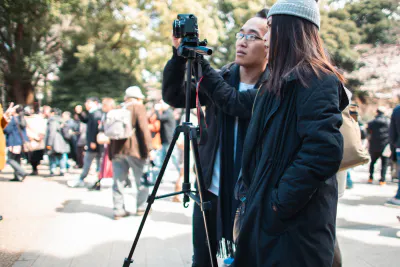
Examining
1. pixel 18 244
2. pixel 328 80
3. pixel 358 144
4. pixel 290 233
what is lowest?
pixel 18 244

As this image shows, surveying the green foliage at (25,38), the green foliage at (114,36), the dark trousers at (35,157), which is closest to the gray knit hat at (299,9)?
the green foliage at (114,36)

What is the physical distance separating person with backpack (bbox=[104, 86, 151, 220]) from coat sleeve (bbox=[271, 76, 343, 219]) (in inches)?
178

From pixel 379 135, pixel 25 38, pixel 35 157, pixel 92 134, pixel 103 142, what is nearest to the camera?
pixel 25 38

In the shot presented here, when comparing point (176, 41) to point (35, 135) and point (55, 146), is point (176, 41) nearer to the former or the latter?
point (55, 146)

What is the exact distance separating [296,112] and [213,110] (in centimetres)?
108

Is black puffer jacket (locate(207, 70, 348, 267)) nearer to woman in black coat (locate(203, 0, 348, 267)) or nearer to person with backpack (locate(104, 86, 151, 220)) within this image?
woman in black coat (locate(203, 0, 348, 267))

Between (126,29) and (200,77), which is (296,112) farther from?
(126,29)

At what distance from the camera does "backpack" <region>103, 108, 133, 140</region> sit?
5.87 metres

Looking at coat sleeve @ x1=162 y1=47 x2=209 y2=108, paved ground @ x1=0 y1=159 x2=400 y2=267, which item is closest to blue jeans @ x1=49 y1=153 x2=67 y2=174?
paved ground @ x1=0 y1=159 x2=400 y2=267

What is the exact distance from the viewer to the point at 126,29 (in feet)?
61.1

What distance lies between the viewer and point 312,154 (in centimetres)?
154

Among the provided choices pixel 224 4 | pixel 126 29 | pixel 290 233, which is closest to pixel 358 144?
pixel 290 233

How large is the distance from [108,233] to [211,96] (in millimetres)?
3147

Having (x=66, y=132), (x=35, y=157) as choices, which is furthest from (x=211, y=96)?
(x=66, y=132)
